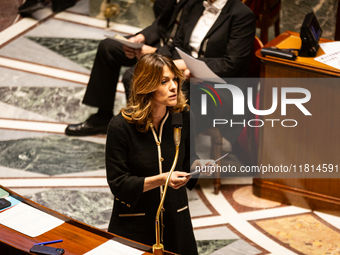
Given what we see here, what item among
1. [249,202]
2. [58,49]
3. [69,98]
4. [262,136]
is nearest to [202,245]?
[249,202]

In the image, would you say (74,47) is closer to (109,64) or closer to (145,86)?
(109,64)

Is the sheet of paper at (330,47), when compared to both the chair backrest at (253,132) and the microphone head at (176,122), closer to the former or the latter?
the chair backrest at (253,132)

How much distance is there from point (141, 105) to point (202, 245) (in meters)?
1.26

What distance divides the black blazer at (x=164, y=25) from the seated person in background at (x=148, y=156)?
1.79 meters

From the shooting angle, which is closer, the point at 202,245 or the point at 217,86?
the point at 202,245

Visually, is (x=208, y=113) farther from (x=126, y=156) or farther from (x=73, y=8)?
(x=73, y=8)

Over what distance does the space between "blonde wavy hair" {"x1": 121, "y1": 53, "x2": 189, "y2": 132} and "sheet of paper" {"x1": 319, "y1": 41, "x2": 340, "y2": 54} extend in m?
1.56

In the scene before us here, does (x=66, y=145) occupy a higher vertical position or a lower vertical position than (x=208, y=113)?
lower

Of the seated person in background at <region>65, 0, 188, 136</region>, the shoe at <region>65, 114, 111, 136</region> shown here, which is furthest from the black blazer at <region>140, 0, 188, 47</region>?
the shoe at <region>65, 114, 111, 136</region>

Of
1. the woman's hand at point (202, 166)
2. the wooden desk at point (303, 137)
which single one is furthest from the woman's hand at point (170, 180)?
the wooden desk at point (303, 137)

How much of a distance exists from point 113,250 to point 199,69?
174 cm

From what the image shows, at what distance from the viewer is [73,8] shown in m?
6.37

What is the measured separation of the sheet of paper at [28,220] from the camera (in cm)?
218

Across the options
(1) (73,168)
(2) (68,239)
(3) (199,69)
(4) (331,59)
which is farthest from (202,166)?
(1) (73,168)
